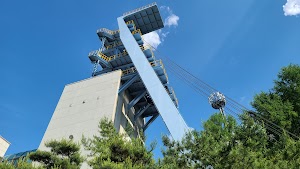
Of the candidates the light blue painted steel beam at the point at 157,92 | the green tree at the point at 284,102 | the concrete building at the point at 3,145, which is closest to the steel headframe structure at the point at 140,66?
the light blue painted steel beam at the point at 157,92

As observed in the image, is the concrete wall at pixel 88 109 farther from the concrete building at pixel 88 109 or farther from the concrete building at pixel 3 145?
the concrete building at pixel 3 145

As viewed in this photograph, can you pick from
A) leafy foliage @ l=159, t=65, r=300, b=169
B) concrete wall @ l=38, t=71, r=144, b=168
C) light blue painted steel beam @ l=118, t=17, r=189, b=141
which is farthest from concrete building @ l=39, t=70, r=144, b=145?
leafy foliage @ l=159, t=65, r=300, b=169

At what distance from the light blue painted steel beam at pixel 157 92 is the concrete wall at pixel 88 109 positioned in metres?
1.95

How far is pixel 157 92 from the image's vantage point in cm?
1692

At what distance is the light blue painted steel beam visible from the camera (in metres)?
15.2

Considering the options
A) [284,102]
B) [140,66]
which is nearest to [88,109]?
[140,66]

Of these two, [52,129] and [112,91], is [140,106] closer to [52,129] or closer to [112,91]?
[112,91]

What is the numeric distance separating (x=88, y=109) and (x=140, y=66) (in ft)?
15.2

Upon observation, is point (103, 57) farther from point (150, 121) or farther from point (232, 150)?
point (232, 150)

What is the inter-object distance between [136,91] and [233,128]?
13456 mm

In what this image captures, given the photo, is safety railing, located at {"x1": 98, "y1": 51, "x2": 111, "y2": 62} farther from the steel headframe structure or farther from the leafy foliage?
the leafy foliage

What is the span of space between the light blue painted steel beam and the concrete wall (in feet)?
6.41

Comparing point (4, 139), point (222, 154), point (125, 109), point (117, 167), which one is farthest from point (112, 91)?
point (222, 154)

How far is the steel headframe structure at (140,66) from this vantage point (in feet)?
53.5
